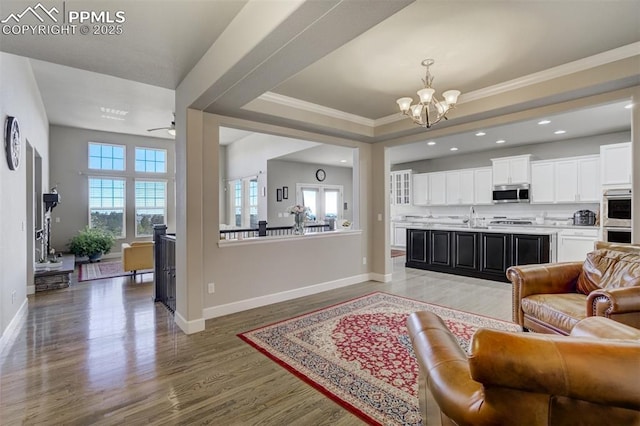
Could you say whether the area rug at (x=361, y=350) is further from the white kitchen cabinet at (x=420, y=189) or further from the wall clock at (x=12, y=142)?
the white kitchen cabinet at (x=420, y=189)

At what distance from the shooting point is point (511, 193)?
282 inches

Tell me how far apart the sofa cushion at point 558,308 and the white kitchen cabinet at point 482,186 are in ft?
17.6

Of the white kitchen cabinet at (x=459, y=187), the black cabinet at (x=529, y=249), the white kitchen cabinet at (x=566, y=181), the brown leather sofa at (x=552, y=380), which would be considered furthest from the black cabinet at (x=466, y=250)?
the brown leather sofa at (x=552, y=380)

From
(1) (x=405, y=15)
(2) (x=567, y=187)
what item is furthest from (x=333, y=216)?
(1) (x=405, y=15)

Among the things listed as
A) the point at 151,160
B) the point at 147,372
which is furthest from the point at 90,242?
the point at 147,372

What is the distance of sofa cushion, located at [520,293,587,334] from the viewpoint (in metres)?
2.33

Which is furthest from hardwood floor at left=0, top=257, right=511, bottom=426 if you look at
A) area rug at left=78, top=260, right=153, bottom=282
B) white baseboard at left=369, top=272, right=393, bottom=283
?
area rug at left=78, top=260, right=153, bottom=282

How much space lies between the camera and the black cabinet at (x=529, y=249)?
503 centimetres

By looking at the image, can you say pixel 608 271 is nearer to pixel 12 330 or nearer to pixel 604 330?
pixel 604 330

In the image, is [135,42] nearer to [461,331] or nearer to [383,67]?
[383,67]

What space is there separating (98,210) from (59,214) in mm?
795

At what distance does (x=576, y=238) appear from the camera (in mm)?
5836

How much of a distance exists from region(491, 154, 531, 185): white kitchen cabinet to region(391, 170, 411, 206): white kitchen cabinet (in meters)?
2.49

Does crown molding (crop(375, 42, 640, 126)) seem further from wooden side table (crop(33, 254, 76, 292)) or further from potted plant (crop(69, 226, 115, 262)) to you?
potted plant (crop(69, 226, 115, 262))
